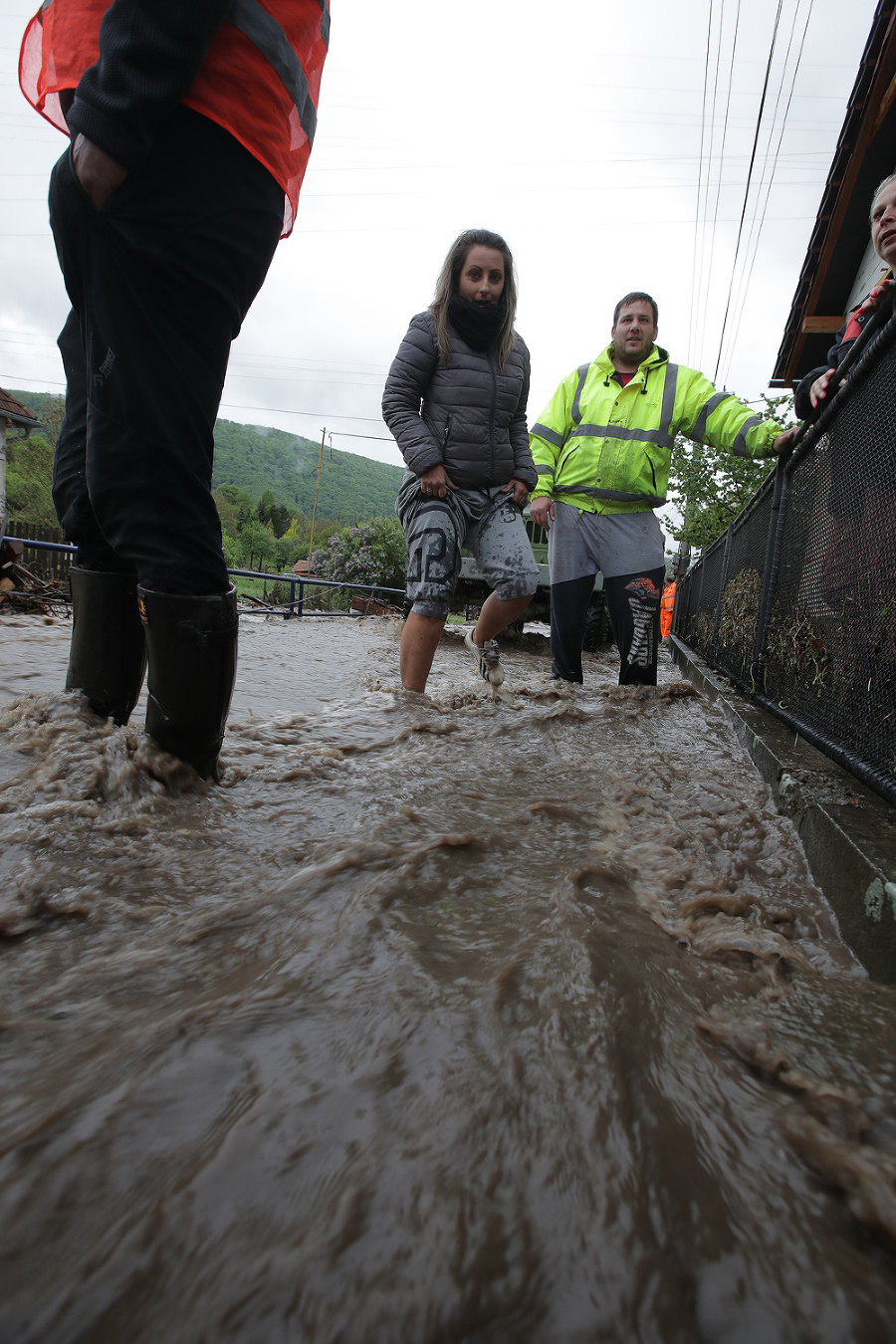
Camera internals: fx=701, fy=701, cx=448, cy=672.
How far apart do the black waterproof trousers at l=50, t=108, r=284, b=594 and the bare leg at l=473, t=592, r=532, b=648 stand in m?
1.90

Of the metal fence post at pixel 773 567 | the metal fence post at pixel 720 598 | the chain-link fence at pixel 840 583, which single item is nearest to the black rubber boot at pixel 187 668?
the chain-link fence at pixel 840 583

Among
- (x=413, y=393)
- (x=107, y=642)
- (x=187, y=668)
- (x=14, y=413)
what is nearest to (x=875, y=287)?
(x=413, y=393)

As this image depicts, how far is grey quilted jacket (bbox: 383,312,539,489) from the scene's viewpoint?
299cm

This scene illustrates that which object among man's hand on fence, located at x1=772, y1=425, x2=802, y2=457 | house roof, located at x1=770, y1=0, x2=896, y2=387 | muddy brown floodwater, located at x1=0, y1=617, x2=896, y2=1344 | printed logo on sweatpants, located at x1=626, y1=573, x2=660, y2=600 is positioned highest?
house roof, located at x1=770, y1=0, x2=896, y2=387

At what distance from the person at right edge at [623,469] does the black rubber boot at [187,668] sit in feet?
7.73

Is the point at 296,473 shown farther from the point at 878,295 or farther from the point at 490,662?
the point at 878,295

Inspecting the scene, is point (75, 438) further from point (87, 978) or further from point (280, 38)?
point (87, 978)

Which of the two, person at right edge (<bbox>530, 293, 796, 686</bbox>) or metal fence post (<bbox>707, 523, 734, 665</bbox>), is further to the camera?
metal fence post (<bbox>707, 523, 734, 665</bbox>)

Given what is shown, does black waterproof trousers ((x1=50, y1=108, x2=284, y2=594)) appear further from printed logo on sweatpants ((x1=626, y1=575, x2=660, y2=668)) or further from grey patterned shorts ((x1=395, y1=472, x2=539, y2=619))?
printed logo on sweatpants ((x1=626, y1=575, x2=660, y2=668))

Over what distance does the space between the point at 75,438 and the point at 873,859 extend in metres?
1.99

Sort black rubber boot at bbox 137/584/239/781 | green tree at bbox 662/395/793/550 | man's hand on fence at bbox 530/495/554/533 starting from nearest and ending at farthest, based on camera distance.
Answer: black rubber boot at bbox 137/584/239/781, man's hand on fence at bbox 530/495/554/533, green tree at bbox 662/395/793/550

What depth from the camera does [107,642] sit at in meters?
1.82

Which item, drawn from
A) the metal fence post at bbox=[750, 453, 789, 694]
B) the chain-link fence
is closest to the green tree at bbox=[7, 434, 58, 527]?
the metal fence post at bbox=[750, 453, 789, 694]

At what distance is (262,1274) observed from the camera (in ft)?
1.69
